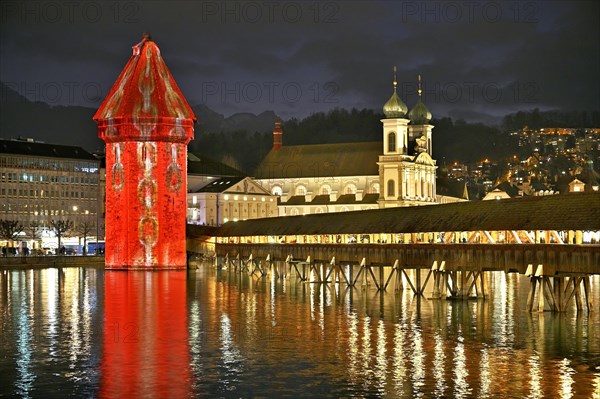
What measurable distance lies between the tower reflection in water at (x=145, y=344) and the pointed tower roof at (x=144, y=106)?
84.8 feet

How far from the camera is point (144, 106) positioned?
324ft

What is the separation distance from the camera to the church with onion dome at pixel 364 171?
165875mm

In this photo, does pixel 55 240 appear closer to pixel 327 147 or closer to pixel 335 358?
pixel 327 147

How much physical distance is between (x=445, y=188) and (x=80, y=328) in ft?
495

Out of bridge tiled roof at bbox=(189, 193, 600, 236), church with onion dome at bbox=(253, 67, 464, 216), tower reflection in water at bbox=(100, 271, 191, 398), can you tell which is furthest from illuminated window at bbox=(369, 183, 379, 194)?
tower reflection in water at bbox=(100, 271, 191, 398)

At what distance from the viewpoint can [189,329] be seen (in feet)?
161

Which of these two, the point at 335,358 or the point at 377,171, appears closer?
the point at 335,358

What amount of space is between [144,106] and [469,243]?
1919 inches

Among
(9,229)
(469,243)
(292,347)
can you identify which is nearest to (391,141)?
(9,229)

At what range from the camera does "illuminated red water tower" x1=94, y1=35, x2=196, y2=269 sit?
99.1m

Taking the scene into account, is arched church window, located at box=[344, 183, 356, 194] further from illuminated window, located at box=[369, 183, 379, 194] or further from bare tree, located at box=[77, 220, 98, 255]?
bare tree, located at box=[77, 220, 98, 255]

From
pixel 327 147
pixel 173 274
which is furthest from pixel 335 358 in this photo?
pixel 327 147

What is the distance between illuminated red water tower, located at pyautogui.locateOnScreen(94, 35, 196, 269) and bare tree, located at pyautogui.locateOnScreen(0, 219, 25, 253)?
4283 cm

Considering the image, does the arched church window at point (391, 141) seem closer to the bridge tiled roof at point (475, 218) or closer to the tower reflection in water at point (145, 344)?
the bridge tiled roof at point (475, 218)
